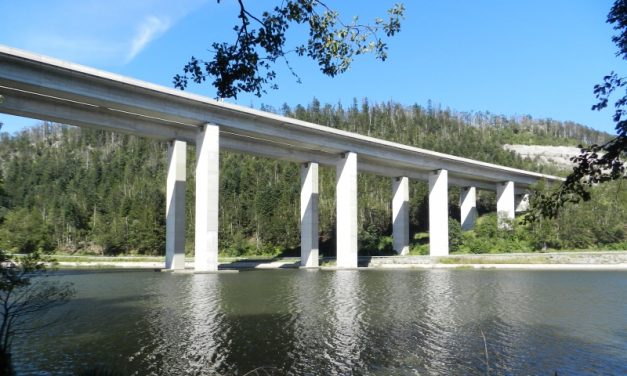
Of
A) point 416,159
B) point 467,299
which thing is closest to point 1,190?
point 467,299

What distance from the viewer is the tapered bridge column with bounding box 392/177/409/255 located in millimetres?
72250

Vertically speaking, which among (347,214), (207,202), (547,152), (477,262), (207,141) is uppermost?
(547,152)

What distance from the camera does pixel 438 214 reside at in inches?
2692

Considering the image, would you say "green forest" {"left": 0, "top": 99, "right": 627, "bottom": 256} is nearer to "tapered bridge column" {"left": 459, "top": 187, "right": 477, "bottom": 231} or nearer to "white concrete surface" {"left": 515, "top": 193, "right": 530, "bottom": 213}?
"tapered bridge column" {"left": 459, "top": 187, "right": 477, "bottom": 231}

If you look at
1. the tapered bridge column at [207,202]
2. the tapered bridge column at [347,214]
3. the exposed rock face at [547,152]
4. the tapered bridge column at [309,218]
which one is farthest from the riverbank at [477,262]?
the exposed rock face at [547,152]

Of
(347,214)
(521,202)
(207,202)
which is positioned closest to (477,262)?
(347,214)

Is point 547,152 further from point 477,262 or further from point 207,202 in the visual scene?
point 207,202

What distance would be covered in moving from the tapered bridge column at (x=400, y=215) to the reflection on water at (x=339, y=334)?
46413mm

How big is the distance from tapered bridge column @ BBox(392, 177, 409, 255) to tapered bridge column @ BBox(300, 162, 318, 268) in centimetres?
1777

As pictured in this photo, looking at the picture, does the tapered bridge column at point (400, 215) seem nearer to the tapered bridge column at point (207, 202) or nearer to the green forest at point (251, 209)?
the green forest at point (251, 209)

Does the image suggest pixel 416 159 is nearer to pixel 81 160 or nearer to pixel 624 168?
pixel 624 168

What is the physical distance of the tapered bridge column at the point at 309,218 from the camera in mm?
58906

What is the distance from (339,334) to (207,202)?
102 feet

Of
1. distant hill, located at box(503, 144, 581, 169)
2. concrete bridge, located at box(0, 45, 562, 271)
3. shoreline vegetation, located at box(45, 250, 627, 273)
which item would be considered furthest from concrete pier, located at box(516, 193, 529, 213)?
distant hill, located at box(503, 144, 581, 169)
